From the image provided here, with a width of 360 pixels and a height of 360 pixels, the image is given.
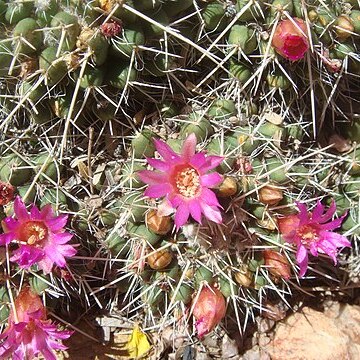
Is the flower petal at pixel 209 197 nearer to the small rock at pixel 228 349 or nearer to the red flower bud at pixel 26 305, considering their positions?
the red flower bud at pixel 26 305

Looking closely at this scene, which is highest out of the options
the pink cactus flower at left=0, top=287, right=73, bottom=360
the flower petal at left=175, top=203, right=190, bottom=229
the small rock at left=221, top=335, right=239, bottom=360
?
the flower petal at left=175, top=203, right=190, bottom=229

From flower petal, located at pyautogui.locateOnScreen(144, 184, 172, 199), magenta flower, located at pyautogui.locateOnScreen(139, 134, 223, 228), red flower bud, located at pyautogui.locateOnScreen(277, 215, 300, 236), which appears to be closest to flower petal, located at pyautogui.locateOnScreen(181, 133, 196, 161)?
magenta flower, located at pyautogui.locateOnScreen(139, 134, 223, 228)

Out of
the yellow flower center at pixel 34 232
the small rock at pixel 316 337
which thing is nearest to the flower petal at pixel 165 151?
the yellow flower center at pixel 34 232

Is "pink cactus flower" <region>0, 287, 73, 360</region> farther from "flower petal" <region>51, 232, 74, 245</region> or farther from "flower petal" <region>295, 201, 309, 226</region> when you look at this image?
"flower petal" <region>295, 201, 309, 226</region>

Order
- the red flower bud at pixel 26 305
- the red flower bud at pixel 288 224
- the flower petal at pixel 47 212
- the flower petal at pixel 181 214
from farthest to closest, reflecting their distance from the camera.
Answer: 1. the red flower bud at pixel 288 224
2. the red flower bud at pixel 26 305
3. the flower petal at pixel 47 212
4. the flower petal at pixel 181 214

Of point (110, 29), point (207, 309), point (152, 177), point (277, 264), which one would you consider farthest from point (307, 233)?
point (110, 29)

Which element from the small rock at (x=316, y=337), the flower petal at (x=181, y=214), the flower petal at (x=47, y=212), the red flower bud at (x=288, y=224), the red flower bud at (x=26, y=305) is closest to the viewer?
the flower petal at (x=181, y=214)

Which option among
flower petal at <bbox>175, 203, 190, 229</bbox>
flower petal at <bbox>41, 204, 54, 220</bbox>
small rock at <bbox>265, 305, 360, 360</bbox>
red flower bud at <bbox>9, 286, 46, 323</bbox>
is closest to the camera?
flower petal at <bbox>175, 203, 190, 229</bbox>
